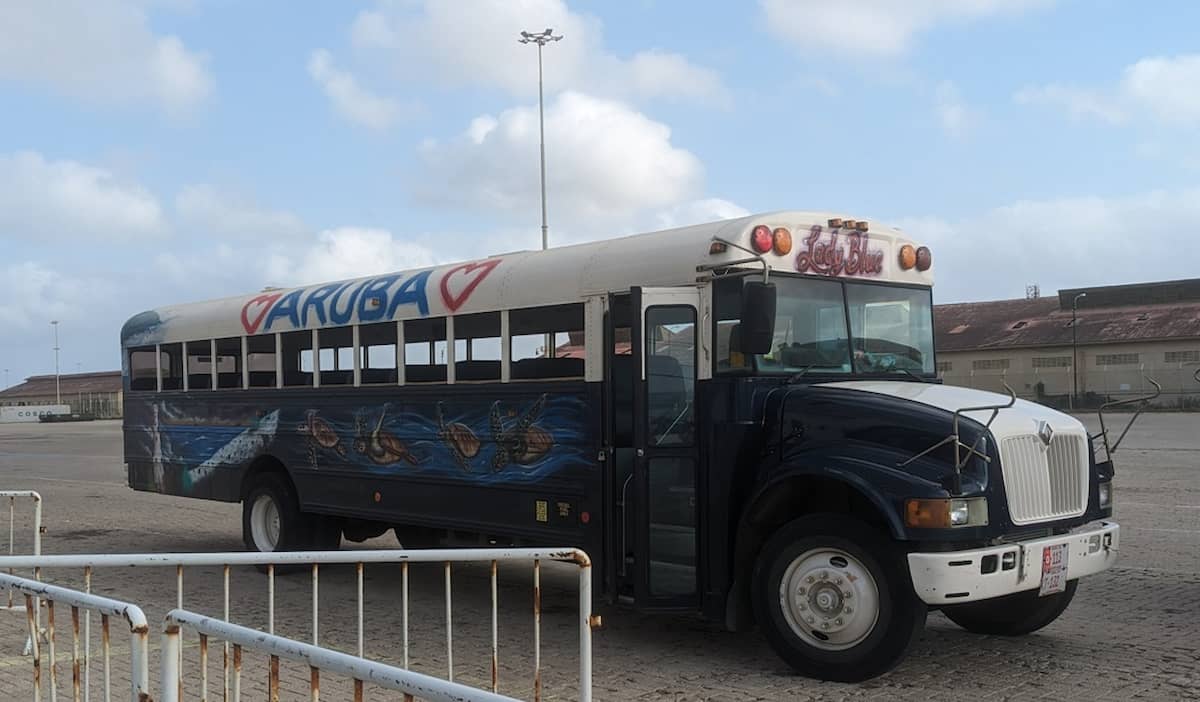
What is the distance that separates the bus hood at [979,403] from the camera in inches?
242

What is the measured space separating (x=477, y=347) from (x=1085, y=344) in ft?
185

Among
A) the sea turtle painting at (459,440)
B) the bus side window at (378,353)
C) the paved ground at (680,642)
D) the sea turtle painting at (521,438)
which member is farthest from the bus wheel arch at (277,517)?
the sea turtle painting at (521,438)

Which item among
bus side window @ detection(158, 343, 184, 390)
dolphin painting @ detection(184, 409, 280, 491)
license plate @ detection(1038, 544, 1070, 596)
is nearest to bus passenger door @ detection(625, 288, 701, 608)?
license plate @ detection(1038, 544, 1070, 596)

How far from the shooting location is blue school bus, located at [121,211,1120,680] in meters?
5.95

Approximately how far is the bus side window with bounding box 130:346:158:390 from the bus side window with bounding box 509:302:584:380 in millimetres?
5912

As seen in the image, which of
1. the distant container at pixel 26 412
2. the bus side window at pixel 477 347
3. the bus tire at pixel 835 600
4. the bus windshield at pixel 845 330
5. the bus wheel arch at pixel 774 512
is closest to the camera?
the bus tire at pixel 835 600

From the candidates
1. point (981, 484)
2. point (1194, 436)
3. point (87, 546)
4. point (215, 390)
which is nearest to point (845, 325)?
point (981, 484)

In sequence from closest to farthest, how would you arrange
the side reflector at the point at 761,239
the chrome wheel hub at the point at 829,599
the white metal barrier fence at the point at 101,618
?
the white metal barrier fence at the point at 101,618 < the chrome wheel hub at the point at 829,599 < the side reflector at the point at 761,239

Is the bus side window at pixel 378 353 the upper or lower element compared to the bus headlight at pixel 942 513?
upper

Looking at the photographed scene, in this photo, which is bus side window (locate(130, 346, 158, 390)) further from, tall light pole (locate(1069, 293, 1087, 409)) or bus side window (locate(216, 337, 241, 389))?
tall light pole (locate(1069, 293, 1087, 409))

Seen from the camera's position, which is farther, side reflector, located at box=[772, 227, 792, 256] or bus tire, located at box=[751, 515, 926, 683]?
side reflector, located at box=[772, 227, 792, 256]

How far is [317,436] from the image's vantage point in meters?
10.0

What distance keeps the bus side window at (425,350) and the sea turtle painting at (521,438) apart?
806mm

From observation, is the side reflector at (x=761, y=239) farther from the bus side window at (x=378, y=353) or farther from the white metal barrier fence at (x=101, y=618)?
the white metal barrier fence at (x=101, y=618)
